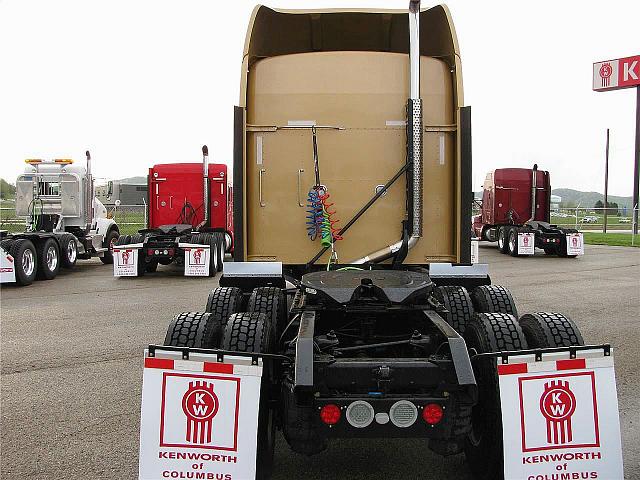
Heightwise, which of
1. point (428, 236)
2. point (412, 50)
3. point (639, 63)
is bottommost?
point (428, 236)

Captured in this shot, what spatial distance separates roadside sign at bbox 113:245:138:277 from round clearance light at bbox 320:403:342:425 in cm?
1277

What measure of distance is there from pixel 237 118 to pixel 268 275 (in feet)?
4.55

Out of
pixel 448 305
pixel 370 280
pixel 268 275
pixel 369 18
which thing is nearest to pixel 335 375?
pixel 370 280

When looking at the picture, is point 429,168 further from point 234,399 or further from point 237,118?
point 234,399

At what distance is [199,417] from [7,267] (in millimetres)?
12114

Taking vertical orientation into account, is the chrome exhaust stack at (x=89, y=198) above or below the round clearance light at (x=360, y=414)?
above

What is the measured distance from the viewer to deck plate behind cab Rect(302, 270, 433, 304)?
3.73 meters

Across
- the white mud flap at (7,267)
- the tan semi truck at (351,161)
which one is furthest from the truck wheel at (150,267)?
the tan semi truck at (351,161)

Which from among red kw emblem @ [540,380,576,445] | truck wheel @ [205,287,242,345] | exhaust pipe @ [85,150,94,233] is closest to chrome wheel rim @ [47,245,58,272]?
exhaust pipe @ [85,150,94,233]

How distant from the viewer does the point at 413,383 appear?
3.15 meters

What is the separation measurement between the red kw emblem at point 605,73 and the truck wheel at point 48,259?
35833 millimetres

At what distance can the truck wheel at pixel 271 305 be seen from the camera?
15.7 feet

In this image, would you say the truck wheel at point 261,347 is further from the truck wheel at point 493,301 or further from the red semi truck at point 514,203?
the red semi truck at point 514,203

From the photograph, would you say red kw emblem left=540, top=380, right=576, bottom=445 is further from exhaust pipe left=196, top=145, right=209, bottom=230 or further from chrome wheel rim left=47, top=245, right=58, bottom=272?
chrome wheel rim left=47, top=245, right=58, bottom=272
